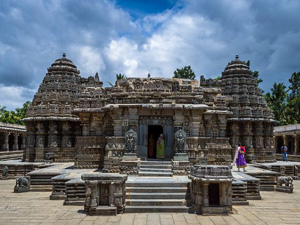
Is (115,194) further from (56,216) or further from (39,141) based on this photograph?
(39,141)

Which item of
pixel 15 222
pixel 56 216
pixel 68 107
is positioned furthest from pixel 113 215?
pixel 68 107

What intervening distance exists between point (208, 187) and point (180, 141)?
406 centimetres

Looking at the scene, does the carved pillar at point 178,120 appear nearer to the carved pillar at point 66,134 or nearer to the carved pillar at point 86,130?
the carved pillar at point 86,130

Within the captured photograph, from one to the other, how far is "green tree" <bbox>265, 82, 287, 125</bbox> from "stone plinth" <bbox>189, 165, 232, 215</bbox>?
34125 mm

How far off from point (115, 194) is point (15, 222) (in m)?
3.12

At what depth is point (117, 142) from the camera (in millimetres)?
13828

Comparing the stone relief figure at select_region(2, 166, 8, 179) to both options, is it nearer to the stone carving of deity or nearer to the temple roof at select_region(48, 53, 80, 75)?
the temple roof at select_region(48, 53, 80, 75)

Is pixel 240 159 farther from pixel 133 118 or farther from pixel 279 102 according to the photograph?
pixel 279 102

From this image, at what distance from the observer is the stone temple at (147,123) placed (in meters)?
13.8

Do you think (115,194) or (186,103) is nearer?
(115,194)

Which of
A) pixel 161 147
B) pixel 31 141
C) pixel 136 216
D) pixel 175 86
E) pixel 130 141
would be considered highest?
pixel 175 86

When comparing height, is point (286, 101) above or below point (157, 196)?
above

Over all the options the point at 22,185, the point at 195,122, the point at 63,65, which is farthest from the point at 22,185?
the point at 63,65

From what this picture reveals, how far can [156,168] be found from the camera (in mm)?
13109
